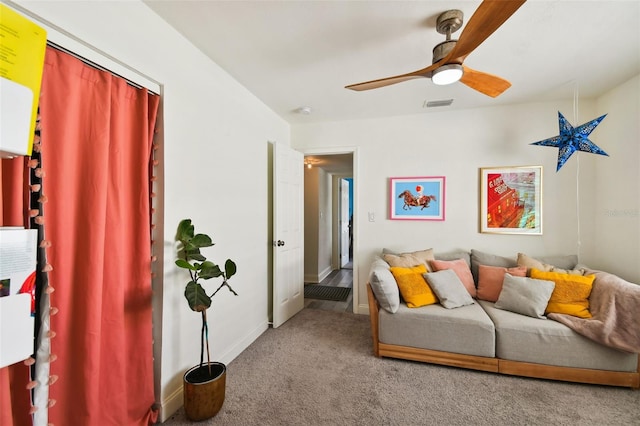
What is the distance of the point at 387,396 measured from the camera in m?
2.02

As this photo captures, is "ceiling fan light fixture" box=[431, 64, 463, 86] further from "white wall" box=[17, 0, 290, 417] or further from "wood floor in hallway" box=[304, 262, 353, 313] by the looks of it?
"wood floor in hallway" box=[304, 262, 353, 313]

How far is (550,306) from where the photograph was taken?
93.7 inches

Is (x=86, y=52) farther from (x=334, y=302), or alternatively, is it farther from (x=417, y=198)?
(x=334, y=302)

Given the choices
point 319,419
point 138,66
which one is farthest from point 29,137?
point 319,419

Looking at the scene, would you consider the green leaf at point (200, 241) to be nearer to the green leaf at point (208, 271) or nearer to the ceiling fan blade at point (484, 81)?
the green leaf at point (208, 271)

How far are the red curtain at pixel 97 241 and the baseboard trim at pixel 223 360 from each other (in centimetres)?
9

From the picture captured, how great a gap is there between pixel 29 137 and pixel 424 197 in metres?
3.39

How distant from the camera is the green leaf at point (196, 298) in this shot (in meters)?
1.73

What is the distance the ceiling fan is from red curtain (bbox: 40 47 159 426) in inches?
60.3

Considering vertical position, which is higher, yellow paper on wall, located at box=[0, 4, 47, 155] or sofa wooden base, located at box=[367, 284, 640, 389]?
yellow paper on wall, located at box=[0, 4, 47, 155]

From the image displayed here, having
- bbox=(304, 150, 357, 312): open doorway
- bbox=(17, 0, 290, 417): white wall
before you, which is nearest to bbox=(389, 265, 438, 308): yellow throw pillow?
bbox=(304, 150, 357, 312): open doorway

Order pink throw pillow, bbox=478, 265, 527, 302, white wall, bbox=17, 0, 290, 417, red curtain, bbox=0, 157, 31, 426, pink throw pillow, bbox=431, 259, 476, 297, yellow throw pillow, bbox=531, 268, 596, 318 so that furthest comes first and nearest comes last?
pink throw pillow, bbox=431, 259, 476, 297 → pink throw pillow, bbox=478, 265, 527, 302 → yellow throw pillow, bbox=531, 268, 596, 318 → white wall, bbox=17, 0, 290, 417 → red curtain, bbox=0, 157, 31, 426

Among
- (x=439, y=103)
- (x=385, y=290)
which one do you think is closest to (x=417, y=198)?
(x=439, y=103)

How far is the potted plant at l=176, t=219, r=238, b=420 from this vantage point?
1.72 meters
